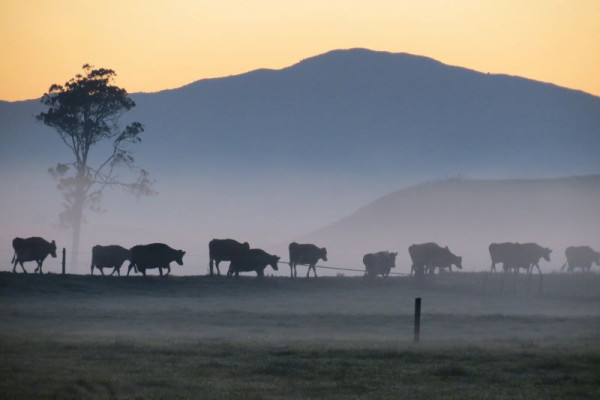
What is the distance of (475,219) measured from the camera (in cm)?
16375

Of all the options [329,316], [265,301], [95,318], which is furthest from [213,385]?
[265,301]

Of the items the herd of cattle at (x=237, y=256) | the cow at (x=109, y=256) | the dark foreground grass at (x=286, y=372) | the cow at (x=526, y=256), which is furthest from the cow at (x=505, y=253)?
the dark foreground grass at (x=286, y=372)

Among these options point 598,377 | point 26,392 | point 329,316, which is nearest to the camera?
point 26,392

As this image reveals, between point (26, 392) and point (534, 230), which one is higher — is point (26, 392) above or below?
below

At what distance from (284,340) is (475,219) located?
130m

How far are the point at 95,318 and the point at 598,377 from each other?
22774 mm

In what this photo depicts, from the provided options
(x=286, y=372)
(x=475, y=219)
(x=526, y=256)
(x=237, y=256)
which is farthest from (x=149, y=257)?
(x=475, y=219)

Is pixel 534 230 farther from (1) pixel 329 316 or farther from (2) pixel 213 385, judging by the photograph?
(2) pixel 213 385

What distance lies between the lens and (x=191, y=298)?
184 ft

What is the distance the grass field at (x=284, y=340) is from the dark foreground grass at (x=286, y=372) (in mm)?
48

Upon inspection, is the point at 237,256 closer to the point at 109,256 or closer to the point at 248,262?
the point at 248,262

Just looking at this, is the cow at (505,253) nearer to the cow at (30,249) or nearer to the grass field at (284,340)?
the grass field at (284,340)

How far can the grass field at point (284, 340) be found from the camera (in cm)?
2517

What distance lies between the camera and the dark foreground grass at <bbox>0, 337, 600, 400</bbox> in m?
24.3
